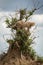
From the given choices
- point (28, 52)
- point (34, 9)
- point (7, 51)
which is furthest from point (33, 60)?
point (34, 9)

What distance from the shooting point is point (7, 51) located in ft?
47.9

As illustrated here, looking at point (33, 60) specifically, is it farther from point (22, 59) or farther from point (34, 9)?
point (34, 9)

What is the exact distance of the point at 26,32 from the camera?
46.5 feet

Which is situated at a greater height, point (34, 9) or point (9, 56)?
point (34, 9)

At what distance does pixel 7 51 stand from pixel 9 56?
409 mm

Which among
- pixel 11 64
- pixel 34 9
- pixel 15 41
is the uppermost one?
pixel 34 9

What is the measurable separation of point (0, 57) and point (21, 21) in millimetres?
2140

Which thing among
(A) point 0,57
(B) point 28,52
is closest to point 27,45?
(B) point 28,52

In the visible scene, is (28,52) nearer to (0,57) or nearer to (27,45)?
(27,45)

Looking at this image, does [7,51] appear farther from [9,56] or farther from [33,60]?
[33,60]

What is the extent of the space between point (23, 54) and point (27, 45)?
51 cm

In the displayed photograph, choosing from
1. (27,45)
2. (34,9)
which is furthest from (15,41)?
(34,9)

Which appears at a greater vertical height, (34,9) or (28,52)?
(34,9)

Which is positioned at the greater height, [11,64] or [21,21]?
[21,21]
